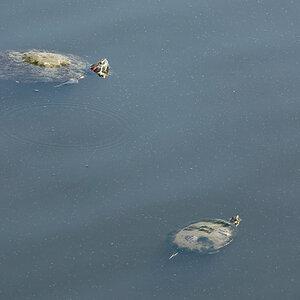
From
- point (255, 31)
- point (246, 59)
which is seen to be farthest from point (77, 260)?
point (255, 31)

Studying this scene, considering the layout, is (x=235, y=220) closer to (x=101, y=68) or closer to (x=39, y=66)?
(x=101, y=68)

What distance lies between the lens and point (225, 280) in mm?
6012

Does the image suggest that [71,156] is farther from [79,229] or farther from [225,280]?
[225,280]

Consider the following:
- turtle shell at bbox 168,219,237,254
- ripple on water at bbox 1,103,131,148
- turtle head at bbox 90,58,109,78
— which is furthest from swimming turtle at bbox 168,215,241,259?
turtle head at bbox 90,58,109,78

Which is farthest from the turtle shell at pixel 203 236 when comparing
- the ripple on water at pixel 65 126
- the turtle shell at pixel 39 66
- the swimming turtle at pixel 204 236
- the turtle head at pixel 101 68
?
the turtle shell at pixel 39 66

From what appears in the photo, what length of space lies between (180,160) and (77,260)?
5.24 feet

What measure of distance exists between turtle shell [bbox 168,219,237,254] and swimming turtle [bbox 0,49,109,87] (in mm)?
2326

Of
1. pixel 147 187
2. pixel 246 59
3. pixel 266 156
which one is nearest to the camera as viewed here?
pixel 147 187

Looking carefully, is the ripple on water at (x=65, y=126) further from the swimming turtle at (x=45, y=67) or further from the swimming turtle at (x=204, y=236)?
the swimming turtle at (x=204, y=236)

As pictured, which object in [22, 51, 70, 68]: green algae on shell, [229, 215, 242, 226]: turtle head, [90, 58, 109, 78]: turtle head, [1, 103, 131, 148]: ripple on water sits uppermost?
[22, 51, 70, 68]: green algae on shell

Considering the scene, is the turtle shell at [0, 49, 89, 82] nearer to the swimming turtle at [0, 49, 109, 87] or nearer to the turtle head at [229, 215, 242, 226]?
the swimming turtle at [0, 49, 109, 87]

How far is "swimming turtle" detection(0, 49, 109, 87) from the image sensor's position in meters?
7.82

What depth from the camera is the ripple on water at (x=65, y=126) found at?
7.11 metres

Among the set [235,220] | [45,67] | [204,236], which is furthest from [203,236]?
[45,67]
